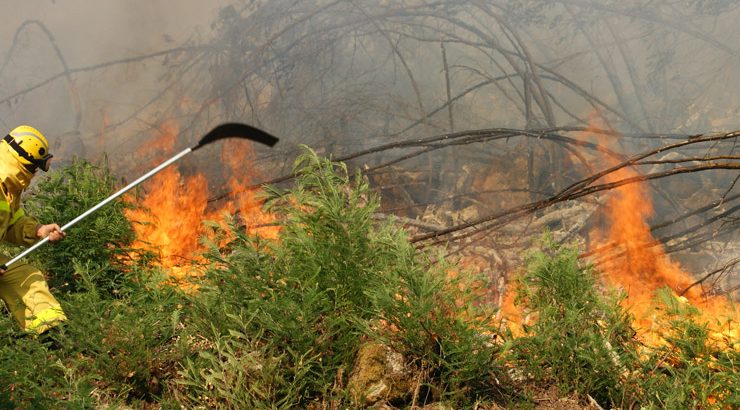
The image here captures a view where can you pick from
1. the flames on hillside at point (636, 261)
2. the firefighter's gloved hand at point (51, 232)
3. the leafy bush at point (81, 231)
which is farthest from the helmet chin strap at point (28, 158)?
the flames on hillside at point (636, 261)

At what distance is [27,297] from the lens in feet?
15.7

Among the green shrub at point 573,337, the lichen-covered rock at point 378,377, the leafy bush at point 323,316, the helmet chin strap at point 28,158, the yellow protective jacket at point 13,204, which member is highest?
the helmet chin strap at point 28,158

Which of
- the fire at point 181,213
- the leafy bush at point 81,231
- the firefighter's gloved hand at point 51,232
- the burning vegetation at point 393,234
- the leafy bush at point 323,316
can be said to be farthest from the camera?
the fire at point 181,213

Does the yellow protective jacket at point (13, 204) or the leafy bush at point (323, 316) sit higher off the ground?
the yellow protective jacket at point (13, 204)

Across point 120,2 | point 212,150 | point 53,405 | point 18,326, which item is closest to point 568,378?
point 53,405

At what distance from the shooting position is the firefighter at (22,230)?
15.7 feet

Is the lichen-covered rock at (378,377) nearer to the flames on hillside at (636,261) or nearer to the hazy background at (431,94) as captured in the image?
the flames on hillside at (636,261)

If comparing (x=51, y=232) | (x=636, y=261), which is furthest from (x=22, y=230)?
(x=636, y=261)

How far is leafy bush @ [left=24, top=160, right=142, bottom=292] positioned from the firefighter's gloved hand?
41 centimetres

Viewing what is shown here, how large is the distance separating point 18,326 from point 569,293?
3.55 meters

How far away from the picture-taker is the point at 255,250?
439 centimetres

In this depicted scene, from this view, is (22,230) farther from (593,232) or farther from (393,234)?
(593,232)

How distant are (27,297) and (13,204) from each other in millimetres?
676

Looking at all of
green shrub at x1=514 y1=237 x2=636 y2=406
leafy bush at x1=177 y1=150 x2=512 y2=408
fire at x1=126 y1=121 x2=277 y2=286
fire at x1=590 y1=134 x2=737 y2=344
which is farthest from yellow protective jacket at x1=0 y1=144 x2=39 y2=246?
fire at x1=590 y1=134 x2=737 y2=344
